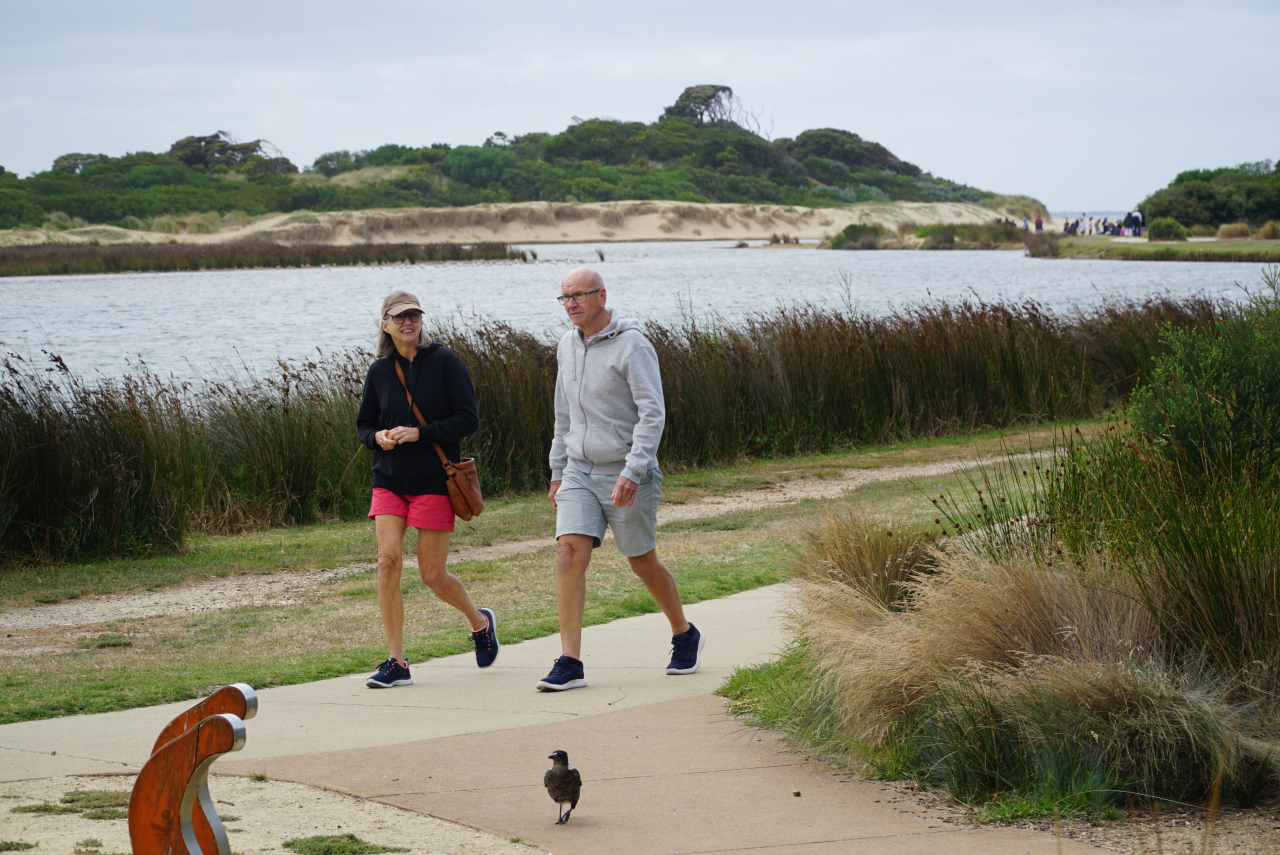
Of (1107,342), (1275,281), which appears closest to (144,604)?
(1275,281)

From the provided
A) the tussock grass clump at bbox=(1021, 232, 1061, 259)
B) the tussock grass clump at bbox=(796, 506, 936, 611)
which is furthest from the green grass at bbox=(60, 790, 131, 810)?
the tussock grass clump at bbox=(1021, 232, 1061, 259)

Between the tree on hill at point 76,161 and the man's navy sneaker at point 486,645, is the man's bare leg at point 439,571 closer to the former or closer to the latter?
the man's navy sneaker at point 486,645

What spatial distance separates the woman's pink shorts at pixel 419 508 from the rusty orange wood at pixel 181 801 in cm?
296

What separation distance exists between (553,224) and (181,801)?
296 ft

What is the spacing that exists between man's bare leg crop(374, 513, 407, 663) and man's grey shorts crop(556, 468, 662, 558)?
0.83 meters

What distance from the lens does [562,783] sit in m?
3.62

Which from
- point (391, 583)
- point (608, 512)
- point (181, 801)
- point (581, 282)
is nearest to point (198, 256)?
point (391, 583)

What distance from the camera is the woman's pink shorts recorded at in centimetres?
571

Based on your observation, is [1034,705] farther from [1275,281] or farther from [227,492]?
[227,492]

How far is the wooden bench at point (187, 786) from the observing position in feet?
8.53

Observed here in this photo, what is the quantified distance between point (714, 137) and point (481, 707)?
13124 centimetres

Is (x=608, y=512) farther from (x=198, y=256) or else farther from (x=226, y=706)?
(x=198, y=256)

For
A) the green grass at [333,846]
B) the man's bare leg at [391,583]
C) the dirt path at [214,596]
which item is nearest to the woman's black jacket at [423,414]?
the man's bare leg at [391,583]

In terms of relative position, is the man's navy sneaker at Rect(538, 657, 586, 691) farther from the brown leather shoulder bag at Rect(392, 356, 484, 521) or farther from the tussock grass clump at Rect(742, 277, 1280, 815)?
the brown leather shoulder bag at Rect(392, 356, 484, 521)
